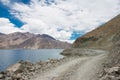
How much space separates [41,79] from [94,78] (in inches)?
255

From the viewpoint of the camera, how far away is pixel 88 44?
13212cm

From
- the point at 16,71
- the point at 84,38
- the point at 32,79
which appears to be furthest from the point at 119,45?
the point at 84,38

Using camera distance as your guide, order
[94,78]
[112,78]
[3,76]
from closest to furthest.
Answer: [112,78], [94,78], [3,76]

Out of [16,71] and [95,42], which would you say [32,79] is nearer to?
[16,71]

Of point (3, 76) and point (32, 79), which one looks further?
point (3, 76)

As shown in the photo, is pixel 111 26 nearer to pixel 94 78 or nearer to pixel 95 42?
pixel 95 42

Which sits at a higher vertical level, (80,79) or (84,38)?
(84,38)

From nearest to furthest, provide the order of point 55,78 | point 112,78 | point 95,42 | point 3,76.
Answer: point 112,78 → point 55,78 → point 3,76 → point 95,42

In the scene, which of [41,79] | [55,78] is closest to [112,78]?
[55,78]

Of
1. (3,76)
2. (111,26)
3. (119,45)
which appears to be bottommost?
(3,76)

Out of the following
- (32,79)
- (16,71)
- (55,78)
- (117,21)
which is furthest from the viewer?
(117,21)

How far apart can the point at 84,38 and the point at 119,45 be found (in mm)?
116341

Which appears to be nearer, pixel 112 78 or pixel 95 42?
pixel 112 78

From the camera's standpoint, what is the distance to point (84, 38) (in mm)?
141625
